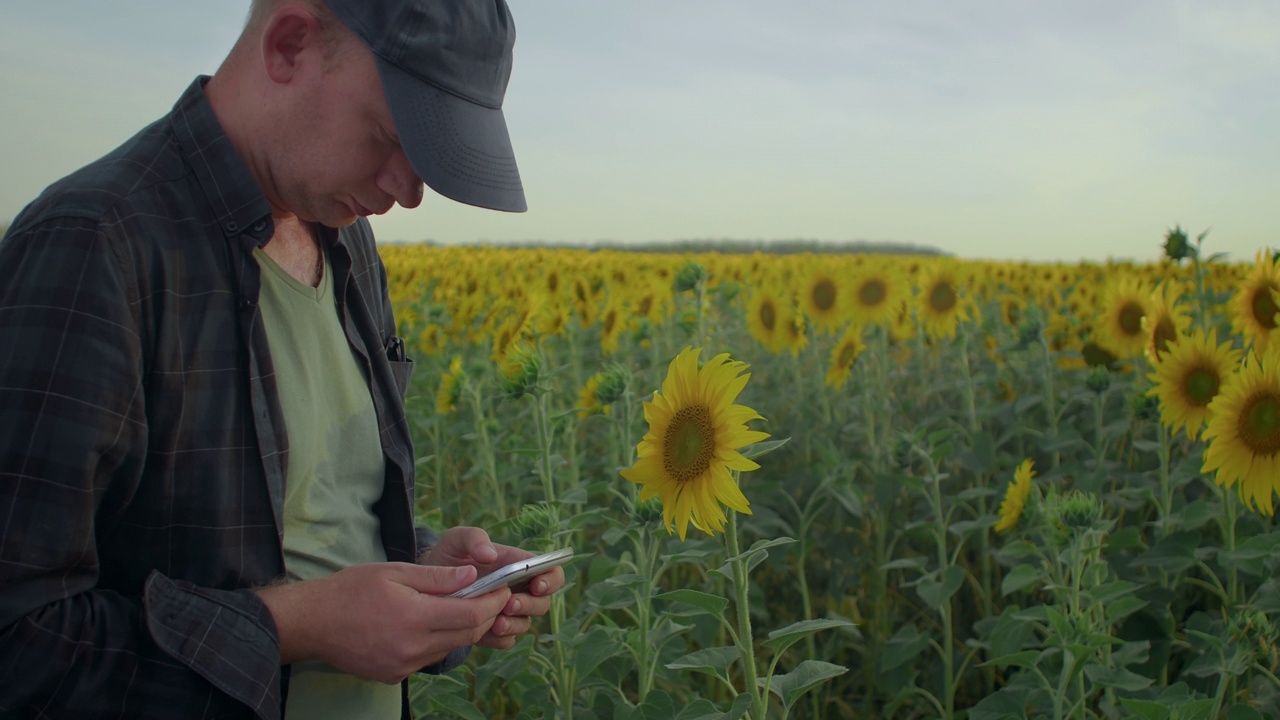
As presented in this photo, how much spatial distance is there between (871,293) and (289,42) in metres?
4.00

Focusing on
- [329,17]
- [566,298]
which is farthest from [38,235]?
[566,298]

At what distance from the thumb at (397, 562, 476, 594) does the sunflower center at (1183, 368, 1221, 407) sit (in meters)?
2.25

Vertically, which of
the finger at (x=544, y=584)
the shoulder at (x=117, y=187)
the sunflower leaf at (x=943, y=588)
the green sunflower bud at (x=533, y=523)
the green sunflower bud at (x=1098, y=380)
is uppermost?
the shoulder at (x=117, y=187)

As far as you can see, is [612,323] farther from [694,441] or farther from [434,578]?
[434,578]

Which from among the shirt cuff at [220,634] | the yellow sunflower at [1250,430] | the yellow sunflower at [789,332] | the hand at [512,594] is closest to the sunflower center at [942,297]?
the yellow sunflower at [789,332]

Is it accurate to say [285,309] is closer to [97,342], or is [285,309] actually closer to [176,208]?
[176,208]

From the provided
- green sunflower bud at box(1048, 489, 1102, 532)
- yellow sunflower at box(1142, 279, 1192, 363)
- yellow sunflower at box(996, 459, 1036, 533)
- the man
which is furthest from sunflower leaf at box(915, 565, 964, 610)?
the man

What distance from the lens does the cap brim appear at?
4.29ft

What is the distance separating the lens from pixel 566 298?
5266 millimetres

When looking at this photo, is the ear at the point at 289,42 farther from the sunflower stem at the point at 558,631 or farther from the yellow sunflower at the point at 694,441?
the sunflower stem at the point at 558,631

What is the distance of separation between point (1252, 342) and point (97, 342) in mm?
3306

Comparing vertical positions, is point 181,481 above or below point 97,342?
below

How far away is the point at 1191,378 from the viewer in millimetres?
2789

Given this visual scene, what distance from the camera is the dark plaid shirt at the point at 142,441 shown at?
1.16m
